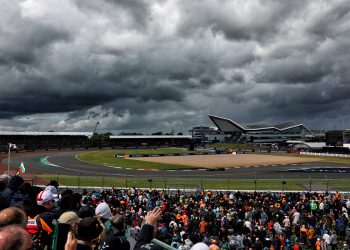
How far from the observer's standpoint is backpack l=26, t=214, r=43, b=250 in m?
5.24

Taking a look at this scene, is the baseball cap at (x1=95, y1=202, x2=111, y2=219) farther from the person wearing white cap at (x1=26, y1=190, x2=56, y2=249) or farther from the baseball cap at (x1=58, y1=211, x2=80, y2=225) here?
the baseball cap at (x1=58, y1=211, x2=80, y2=225)

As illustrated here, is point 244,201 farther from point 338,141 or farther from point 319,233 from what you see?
A: point 338,141

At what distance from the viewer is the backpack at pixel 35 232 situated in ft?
17.2

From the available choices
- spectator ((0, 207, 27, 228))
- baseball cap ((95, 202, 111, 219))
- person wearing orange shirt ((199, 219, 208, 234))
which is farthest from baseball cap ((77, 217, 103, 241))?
person wearing orange shirt ((199, 219, 208, 234))

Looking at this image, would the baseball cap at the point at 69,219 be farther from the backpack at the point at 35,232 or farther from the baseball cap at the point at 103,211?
the baseball cap at the point at 103,211

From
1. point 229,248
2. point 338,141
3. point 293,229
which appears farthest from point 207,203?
point 338,141

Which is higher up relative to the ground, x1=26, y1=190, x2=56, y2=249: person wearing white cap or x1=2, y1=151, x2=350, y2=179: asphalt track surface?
x1=26, y1=190, x2=56, y2=249: person wearing white cap

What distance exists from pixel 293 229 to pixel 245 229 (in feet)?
14.5

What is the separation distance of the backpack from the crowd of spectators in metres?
0.01

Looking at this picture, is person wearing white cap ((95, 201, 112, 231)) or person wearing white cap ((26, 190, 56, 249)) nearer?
person wearing white cap ((26, 190, 56, 249))

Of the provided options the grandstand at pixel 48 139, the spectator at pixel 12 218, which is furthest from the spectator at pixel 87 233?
the grandstand at pixel 48 139

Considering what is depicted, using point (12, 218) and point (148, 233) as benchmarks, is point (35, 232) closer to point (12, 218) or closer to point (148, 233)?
point (12, 218)

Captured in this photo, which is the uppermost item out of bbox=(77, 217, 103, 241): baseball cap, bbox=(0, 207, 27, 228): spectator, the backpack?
bbox=(0, 207, 27, 228): spectator

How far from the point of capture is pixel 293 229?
18.1m
